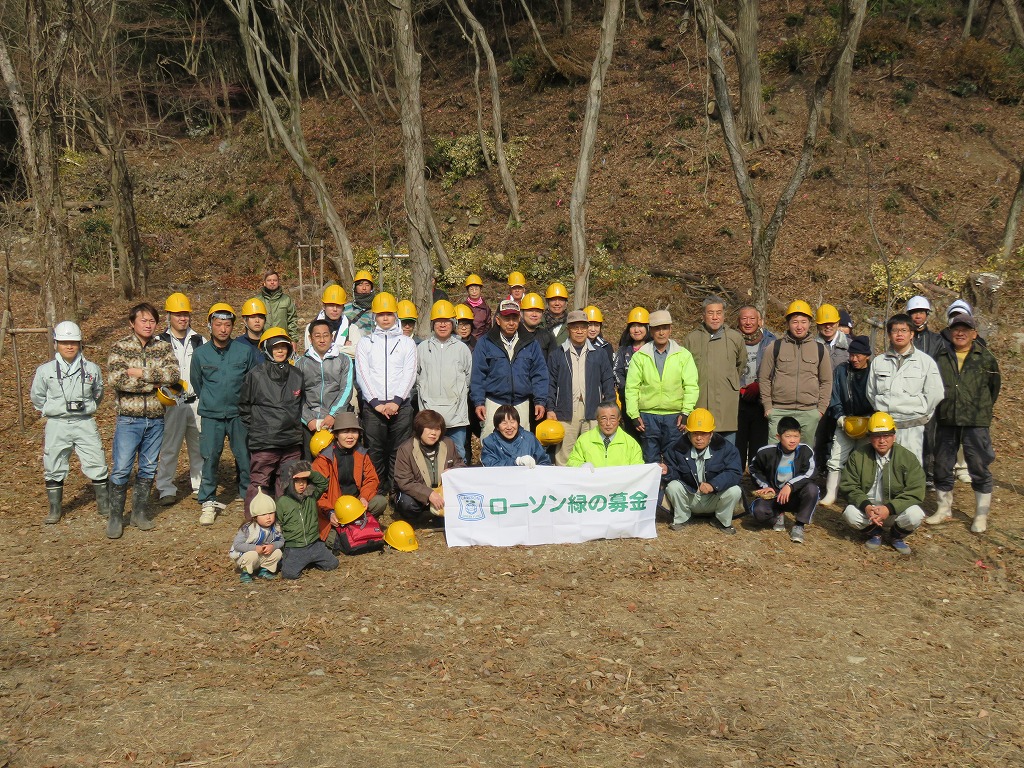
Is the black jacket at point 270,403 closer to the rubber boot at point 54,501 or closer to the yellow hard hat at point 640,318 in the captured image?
the rubber boot at point 54,501

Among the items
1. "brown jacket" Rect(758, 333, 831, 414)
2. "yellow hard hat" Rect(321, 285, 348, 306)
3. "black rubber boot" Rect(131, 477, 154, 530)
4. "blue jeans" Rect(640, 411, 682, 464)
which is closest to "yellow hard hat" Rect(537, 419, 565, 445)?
"blue jeans" Rect(640, 411, 682, 464)

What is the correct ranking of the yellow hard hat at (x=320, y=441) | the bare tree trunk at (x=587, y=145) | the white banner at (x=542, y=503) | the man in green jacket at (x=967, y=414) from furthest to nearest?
the bare tree trunk at (x=587, y=145) → the man in green jacket at (x=967, y=414) → the white banner at (x=542, y=503) → the yellow hard hat at (x=320, y=441)

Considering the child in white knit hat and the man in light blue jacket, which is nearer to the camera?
the child in white knit hat

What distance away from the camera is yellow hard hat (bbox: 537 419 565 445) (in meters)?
7.97

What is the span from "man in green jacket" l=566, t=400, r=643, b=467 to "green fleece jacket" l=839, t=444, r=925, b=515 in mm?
1996


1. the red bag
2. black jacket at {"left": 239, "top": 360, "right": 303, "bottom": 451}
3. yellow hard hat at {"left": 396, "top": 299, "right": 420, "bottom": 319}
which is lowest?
the red bag

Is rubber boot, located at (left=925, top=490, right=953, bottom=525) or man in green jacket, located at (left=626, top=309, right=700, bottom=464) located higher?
man in green jacket, located at (left=626, top=309, right=700, bottom=464)

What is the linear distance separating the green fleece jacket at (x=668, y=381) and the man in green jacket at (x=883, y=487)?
1.68m

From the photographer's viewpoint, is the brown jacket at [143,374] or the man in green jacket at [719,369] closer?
the brown jacket at [143,374]

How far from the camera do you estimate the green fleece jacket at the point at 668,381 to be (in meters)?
7.95

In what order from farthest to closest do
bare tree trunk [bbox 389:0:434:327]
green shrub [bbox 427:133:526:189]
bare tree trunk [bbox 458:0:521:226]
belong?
green shrub [bbox 427:133:526:189], bare tree trunk [bbox 458:0:521:226], bare tree trunk [bbox 389:0:434:327]

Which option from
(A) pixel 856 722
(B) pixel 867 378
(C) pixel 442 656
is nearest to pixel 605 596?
(C) pixel 442 656

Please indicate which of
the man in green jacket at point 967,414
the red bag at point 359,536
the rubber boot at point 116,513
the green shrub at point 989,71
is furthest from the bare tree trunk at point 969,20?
the rubber boot at point 116,513

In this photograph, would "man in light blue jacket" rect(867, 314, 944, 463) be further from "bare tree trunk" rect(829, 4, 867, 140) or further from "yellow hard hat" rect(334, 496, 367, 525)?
"bare tree trunk" rect(829, 4, 867, 140)
